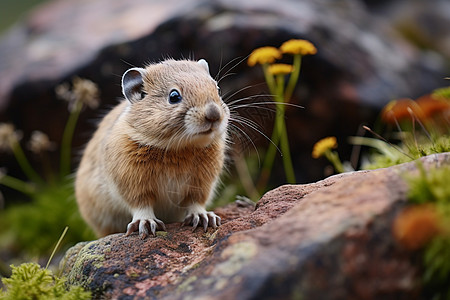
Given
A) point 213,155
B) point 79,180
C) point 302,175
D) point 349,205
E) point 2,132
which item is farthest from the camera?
point 302,175

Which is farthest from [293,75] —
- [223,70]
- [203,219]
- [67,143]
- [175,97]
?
[67,143]

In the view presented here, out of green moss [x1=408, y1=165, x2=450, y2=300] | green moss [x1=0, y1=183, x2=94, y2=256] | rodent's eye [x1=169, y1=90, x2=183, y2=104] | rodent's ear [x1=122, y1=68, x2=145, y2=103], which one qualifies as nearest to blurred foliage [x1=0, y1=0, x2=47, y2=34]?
green moss [x1=0, y1=183, x2=94, y2=256]

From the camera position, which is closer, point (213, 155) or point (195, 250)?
point (195, 250)

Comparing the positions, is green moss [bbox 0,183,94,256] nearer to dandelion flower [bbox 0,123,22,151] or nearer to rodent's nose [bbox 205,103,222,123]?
dandelion flower [bbox 0,123,22,151]

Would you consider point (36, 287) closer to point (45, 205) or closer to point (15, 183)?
point (45, 205)

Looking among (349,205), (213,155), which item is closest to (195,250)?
(213,155)

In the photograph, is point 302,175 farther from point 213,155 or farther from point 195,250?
point 195,250

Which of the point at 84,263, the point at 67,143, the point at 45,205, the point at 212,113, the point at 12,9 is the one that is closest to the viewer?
the point at 84,263
